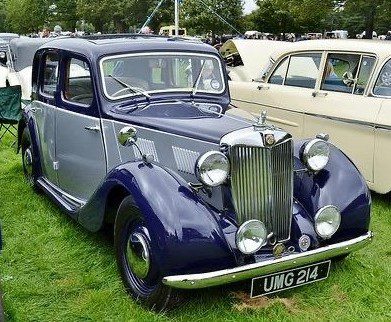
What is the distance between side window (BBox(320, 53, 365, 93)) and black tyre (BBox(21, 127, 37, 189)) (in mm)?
3398

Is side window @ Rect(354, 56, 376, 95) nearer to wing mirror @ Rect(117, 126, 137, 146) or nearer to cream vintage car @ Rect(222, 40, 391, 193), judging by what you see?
cream vintage car @ Rect(222, 40, 391, 193)

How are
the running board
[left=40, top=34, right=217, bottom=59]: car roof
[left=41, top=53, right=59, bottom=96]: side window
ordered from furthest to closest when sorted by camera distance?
1. [left=41, top=53, right=59, bottom=96]: side window
2. the running board
3. [left=40, top=34, right=217, bottom=59]: car roof

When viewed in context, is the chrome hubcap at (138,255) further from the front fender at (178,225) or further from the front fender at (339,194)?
the front fender at (339,194)

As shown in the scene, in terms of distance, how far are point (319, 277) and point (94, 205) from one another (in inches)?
65.6

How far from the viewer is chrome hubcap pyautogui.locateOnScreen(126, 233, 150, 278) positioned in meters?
3.21

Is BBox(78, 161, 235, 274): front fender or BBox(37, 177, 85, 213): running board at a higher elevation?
BBox(78, 161, 235, 274): front fender

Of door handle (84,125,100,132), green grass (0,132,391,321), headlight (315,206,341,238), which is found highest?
door handle (84,125,100,132)

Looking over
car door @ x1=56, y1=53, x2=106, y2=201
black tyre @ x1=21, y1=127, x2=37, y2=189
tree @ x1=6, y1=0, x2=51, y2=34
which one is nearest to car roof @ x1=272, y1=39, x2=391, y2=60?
car door @ x1=56, y1=53, x2=106, y2=201

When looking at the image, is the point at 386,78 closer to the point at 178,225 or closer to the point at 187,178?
the point at 187,178

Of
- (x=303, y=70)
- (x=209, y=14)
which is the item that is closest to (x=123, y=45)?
(x=303, y=70)

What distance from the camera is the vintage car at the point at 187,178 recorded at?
10.1 feet

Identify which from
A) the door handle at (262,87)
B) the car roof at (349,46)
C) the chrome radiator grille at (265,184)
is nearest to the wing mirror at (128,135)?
the chrome radiator grille at (265,184)

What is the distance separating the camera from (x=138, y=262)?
130 inches

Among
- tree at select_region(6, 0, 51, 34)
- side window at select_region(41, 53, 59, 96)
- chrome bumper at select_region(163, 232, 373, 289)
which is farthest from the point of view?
tree at select_region(6, 0, 51, 34)
